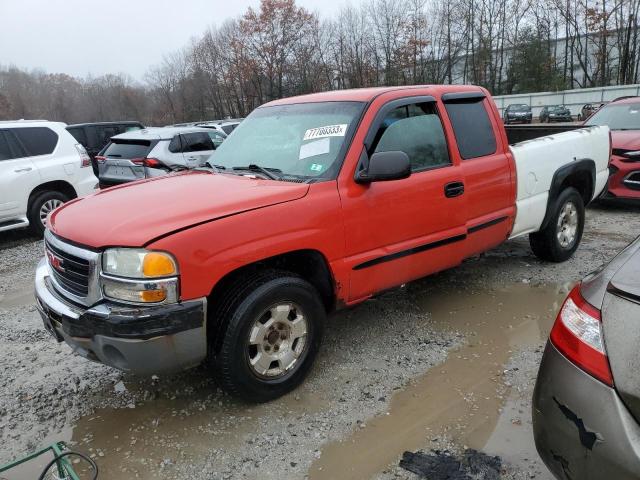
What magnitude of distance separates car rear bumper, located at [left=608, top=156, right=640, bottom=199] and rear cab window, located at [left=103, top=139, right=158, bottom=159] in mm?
7385

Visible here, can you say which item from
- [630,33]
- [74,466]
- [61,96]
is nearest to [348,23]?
[630,33]

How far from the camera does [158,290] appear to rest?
8.27ft

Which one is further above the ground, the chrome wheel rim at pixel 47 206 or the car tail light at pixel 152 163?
the car tail light at pixel 152 163

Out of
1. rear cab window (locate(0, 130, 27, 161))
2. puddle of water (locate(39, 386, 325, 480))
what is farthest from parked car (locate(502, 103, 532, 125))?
puddle of water (locate(39, 386, 325, 480))

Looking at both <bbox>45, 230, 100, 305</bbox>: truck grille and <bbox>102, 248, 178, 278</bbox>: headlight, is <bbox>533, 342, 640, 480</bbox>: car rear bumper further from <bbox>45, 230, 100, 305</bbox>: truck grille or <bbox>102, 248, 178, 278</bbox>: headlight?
<bbox>45, 230, 100, 305</bbox>: truck grille

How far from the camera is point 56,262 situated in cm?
295

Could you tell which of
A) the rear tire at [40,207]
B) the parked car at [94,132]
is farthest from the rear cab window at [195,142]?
the parked car at [94,132]

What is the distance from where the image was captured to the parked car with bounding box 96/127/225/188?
8.21 m

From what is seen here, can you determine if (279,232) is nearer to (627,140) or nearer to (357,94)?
(357,94)

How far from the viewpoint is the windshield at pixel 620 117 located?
27.1 feet

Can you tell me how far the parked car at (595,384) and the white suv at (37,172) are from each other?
25.0 ft

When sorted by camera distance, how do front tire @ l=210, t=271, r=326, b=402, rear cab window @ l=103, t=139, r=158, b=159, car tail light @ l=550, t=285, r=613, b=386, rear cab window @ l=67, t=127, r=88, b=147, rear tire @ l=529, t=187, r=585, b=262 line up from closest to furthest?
car tail light @ l=550, t=285, r=613, b=386 → front tire @ l=210, t=271, r=326, b=402 → rear tire @ l=529, t=187, r=585, b=262 → rear cab window @ l=103, t=139, r=158, b=159 → rear cab window @ l=67, t=127, r=88, b=147

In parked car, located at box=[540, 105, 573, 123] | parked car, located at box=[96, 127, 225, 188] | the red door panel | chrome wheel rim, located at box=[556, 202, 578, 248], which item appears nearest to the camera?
the red door panel

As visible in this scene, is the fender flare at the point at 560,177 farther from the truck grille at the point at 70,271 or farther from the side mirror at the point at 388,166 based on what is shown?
the truck grille at the point at 70,271
